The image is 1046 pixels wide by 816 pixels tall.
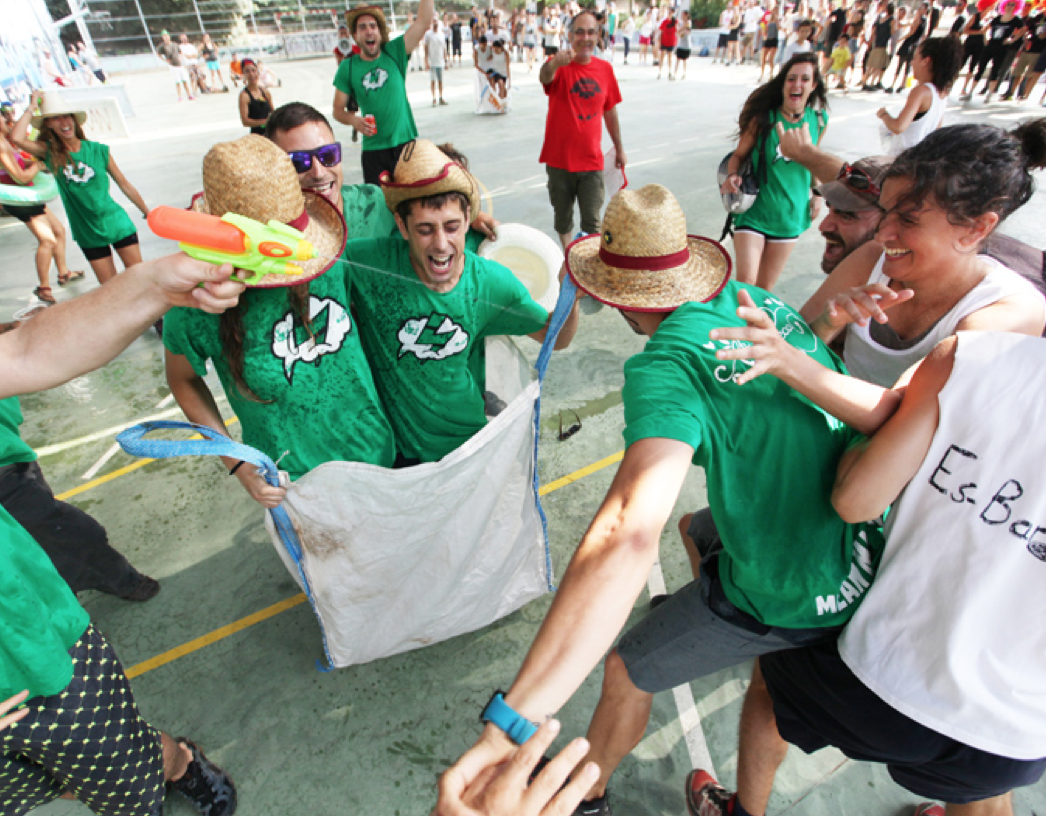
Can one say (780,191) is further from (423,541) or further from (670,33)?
(670,33)

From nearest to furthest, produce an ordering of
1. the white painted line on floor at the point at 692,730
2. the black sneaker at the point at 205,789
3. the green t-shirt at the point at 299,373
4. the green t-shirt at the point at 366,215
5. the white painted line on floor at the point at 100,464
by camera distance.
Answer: the green t-shirt at the point at 299,373 < the black sneaker at the point at 205,789 < the white painted line on floor at the point at 692,730 < the green t-shirt at the point at 366,215 < the white painted line on floor at the point at 100,464

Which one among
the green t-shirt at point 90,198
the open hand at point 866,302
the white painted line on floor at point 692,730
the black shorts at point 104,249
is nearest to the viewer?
the open hand at point 866,302

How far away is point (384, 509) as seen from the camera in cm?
181

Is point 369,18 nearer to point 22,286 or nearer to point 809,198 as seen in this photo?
point 809,198

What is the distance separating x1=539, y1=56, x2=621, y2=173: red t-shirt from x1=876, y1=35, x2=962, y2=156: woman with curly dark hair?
210cm

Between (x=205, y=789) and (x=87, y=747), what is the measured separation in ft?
2.05

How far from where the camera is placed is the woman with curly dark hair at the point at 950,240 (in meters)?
1.44

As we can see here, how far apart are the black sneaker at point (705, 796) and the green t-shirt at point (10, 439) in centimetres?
267

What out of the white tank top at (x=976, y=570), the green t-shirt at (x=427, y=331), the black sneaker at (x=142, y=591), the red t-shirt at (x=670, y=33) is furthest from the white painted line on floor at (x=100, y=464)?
the red t-shirt at (x=670, y=33)

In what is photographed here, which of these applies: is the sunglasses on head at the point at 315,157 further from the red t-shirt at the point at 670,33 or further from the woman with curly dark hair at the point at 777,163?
the red t-shirt at the point at 670,33

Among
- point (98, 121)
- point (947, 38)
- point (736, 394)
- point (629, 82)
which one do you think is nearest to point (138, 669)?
point (736, 394)

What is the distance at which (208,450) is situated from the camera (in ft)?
4.96

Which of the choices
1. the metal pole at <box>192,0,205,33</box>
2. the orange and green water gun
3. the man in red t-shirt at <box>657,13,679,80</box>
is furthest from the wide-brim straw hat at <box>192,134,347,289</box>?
the metal pole at <box>192,0,205,33</box>

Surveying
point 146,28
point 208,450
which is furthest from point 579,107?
point 146,28
